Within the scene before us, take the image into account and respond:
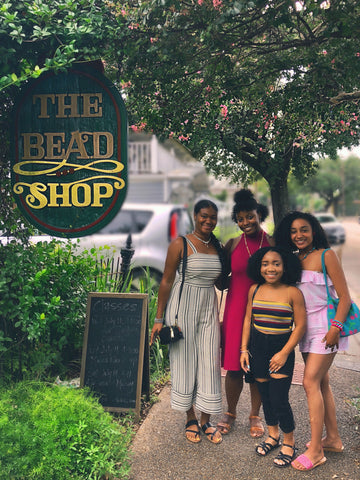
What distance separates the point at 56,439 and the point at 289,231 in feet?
6.54

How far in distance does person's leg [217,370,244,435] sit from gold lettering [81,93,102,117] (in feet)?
7.33

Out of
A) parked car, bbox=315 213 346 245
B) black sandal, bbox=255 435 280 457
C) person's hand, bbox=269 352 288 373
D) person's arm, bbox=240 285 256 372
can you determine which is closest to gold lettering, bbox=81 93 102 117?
person's arm, bbox=240 285 256 372

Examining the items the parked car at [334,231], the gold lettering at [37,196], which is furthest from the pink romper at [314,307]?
the parked car at [334,231]

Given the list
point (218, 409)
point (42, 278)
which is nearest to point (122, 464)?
point (218, 409)

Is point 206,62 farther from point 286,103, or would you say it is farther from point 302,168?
point 302,168

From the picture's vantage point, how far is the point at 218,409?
340 cm

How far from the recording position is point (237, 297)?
11.3ft

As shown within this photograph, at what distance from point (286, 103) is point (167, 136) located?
3.68ft

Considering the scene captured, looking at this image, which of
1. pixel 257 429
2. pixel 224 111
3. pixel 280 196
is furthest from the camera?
pixel 280 196

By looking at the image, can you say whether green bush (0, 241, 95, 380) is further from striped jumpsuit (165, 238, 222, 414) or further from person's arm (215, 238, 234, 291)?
person's arm (215, 238, 234, 291)

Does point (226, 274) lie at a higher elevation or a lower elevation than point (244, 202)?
lower

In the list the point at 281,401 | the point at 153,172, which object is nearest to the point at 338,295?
the point at 281,401

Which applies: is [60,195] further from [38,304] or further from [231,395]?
[231,395]

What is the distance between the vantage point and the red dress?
3406mm
